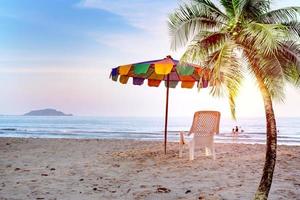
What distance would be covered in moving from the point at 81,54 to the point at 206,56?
18.2m

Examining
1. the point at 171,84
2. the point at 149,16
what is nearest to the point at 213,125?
the point at 171,84

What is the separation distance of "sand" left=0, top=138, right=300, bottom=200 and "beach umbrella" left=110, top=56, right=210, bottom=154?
1809 mm

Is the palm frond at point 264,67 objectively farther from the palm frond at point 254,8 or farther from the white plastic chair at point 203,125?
the white plastic chair at point 203,125

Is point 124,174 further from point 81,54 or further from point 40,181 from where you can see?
point 81,54

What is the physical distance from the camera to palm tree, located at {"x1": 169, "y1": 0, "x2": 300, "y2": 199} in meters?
5.45

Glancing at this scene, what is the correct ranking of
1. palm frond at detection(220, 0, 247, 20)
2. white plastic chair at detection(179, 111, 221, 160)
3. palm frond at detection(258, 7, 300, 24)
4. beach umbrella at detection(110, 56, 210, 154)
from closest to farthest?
1. palm frond at detection(220, 0, 247, 20)
2. palm frond at detection(258, 7, 300, 24)
3. beach umbrella at detection(110, 56, 210, 154)
4. white plastic chair at detection(179, 111, 221, 160)

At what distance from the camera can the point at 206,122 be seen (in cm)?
943

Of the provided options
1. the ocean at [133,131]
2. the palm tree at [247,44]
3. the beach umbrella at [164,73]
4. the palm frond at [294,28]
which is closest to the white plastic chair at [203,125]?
the beach umbrella at [164,73]

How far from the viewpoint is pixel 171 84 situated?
1153cm

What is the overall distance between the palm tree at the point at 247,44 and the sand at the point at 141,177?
3.95ft

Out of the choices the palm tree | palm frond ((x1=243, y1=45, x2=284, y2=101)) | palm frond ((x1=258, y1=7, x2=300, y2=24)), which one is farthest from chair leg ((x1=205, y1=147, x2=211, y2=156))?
palm frond ((x1=258, y1=7, x2=300, y2=24))

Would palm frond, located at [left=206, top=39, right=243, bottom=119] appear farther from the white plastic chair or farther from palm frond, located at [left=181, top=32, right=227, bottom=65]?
the white plastic chair

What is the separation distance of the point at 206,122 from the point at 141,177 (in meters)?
2.72

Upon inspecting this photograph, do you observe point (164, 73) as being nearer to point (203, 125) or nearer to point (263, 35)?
point (203, 125)
